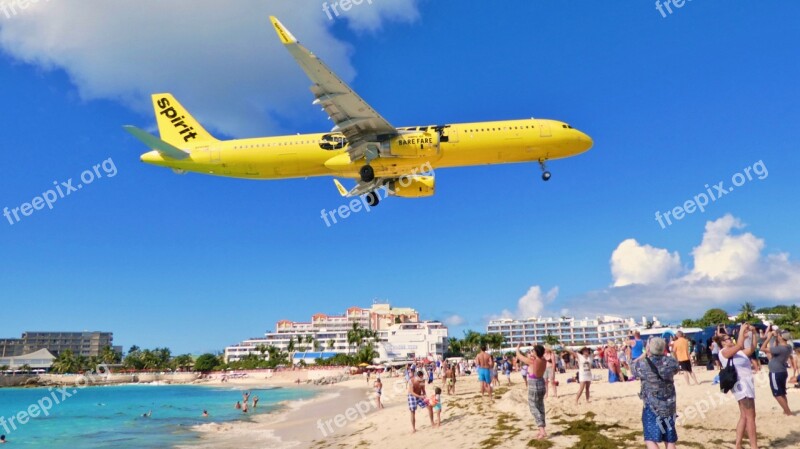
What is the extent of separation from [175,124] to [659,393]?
27822 mm

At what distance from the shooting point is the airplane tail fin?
90.9 feet

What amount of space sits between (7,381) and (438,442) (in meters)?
180

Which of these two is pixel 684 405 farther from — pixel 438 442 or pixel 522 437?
pixel 438 442

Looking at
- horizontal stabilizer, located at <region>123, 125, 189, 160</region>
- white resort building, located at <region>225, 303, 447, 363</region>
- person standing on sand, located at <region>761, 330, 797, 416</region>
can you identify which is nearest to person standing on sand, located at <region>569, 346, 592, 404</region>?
person standing on sand, located at <region>761, 330, 797, 416</region>

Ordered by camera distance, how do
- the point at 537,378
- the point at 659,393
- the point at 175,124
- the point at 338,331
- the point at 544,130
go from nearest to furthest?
the point at 659,393
the point at 537,378
the point at 544,130
the point at 175,124
the point at 338,331

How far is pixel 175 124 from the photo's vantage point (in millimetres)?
28438

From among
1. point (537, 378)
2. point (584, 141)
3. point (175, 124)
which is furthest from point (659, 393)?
point (175, 124)

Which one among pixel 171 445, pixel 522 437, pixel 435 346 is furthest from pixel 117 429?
pixel 435 346

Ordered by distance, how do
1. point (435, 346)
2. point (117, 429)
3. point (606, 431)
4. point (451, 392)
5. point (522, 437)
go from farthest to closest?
point (435, 346)
point (117, 429)
point (451, 392)
point (522, 437)
point (606, 431)

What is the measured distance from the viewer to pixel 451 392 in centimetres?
2961

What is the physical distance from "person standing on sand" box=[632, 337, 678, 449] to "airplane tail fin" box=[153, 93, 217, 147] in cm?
2471

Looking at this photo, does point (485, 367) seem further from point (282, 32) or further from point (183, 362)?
point (183, 362)

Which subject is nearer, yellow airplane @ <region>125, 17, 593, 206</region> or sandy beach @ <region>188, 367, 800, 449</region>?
sandy beach @ <region>188, 367, 800, 449</region>

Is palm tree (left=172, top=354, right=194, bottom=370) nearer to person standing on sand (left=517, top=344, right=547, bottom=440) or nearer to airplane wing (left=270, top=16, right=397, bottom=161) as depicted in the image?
airplane wing (left=270, top=16, right=397, bottom=161)
